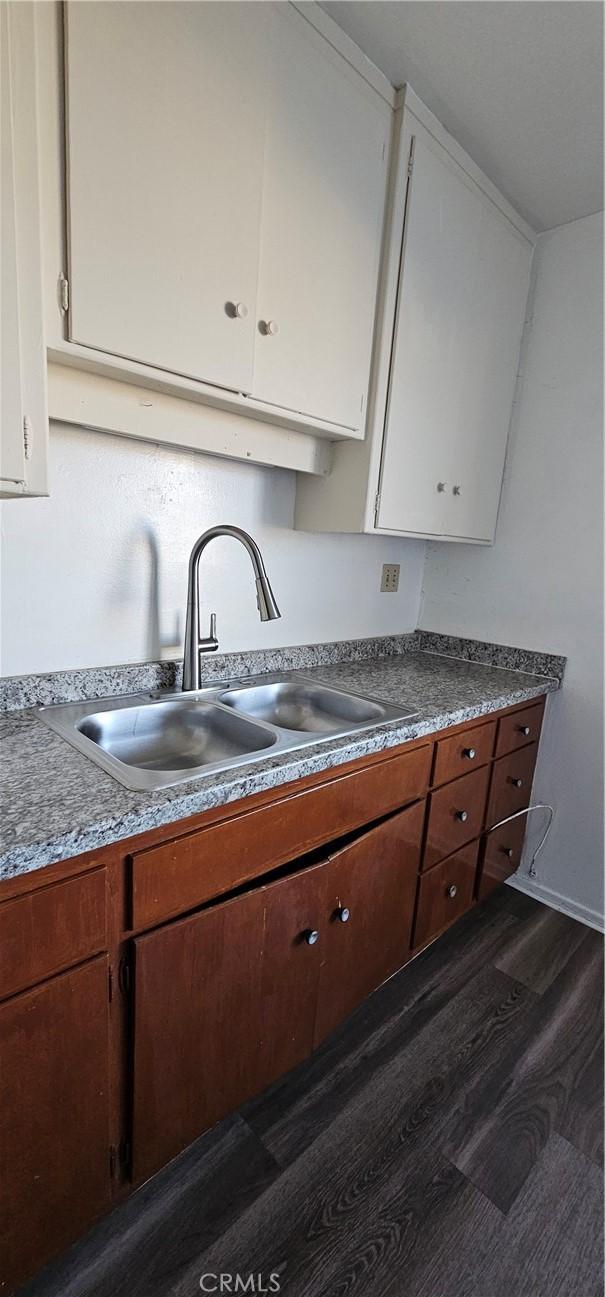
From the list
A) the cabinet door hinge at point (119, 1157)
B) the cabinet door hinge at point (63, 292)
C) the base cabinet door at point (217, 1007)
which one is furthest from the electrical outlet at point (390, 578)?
the cabinet door hinge at point (119, 1157)

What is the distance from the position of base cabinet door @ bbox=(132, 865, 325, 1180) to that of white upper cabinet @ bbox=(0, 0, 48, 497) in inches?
29.2

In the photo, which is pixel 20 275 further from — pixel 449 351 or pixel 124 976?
pixel 449 351

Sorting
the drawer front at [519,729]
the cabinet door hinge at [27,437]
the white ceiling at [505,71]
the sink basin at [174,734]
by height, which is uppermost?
the white ceiling at [505,71]

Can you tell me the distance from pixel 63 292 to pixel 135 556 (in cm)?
56

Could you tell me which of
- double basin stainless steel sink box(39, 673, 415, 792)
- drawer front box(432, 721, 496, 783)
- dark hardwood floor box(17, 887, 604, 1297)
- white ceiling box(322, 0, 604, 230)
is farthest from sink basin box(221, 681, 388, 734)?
white ceiling box(322, 0, 604, 230)

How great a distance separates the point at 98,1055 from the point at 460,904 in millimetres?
1164

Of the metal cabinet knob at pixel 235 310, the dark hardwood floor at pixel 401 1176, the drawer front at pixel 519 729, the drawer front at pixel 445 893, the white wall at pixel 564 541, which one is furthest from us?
the white wall at pixel 564 541

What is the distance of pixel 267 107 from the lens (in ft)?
3.48

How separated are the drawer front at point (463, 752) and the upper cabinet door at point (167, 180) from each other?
0.99 meters

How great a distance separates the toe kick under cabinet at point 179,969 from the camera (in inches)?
29.2

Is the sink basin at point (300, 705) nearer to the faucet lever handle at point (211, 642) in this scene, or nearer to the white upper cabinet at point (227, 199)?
the faucet lever handle at point (211, 642)

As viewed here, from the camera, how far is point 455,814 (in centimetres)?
153

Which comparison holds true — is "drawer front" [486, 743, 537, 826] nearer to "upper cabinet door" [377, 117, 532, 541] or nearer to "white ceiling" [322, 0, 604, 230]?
"upper cabinet door" [377, 117, 532, 541]

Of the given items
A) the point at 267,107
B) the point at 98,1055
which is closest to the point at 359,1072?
the point at 98,1055
